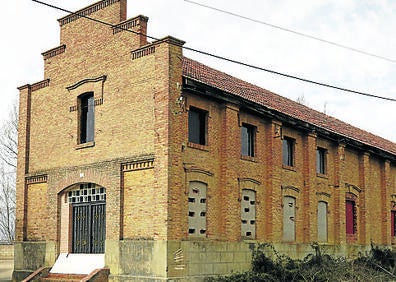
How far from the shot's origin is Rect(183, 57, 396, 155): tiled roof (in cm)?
2352

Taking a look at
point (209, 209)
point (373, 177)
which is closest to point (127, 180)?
point (209, 209)

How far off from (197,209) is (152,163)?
237cm

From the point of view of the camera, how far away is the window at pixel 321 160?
29688 mm

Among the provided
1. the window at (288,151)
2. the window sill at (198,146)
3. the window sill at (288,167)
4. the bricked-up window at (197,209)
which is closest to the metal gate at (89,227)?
the bricked-up window at (197,209)

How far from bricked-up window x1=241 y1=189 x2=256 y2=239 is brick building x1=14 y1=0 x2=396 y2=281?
8 cm

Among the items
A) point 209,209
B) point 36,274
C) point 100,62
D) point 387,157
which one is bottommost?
point 36,274

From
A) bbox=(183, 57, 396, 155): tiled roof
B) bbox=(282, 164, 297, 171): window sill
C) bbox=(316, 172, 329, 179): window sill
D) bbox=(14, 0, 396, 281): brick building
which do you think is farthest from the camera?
bbox=(316, 172, 329, 179): window sill

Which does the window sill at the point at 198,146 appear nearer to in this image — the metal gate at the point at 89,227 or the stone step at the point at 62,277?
the metal gate at the point at 89,227

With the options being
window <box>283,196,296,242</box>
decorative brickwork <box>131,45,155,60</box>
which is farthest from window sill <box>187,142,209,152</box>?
window <box>283,196,296,242</box>

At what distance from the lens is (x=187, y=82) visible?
21188mm

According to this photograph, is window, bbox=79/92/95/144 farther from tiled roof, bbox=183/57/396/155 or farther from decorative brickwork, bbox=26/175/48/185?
tiled roof, bbox=183/57/396/155

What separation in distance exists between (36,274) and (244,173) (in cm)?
884

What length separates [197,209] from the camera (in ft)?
70.6

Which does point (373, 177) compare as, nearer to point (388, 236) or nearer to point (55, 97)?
point (388, 236)
